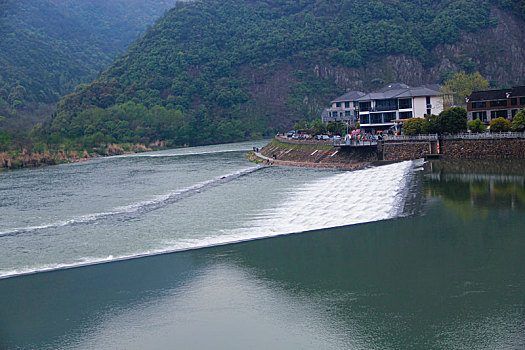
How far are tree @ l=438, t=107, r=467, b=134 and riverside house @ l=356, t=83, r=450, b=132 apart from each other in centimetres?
1349

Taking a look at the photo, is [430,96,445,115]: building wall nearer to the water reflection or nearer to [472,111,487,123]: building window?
[472,111,487,123]: building window

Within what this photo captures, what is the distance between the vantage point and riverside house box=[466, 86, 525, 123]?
45656mm

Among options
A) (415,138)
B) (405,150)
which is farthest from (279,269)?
(415,138)

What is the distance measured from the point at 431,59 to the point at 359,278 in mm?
127356

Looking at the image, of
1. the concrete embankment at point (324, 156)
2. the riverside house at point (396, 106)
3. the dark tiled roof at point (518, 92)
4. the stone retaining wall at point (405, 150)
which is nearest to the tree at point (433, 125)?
the stone retaining wall at point (405, 150)

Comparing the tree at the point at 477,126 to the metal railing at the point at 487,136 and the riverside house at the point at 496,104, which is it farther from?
the riverside house at the point at 496,104

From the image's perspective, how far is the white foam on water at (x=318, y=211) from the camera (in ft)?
72.0

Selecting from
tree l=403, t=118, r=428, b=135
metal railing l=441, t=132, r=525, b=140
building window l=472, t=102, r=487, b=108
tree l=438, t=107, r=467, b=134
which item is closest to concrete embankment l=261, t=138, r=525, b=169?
metal railing l=441, t=132, r=525, b=140

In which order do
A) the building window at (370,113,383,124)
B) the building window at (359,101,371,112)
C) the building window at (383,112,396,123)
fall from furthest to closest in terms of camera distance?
the building window at (359,101,371,112), the building window at (370,113,383,124), the building window at (383,112,396,123)

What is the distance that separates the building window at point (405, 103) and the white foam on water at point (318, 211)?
21608mm

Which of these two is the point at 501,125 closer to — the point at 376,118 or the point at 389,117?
the point at 389,117

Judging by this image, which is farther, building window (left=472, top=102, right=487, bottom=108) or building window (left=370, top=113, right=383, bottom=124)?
building window (left=370, top=113, right=383, bottom=124)

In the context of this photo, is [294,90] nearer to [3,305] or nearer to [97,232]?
[97,232]

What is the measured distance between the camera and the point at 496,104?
4694 cm
